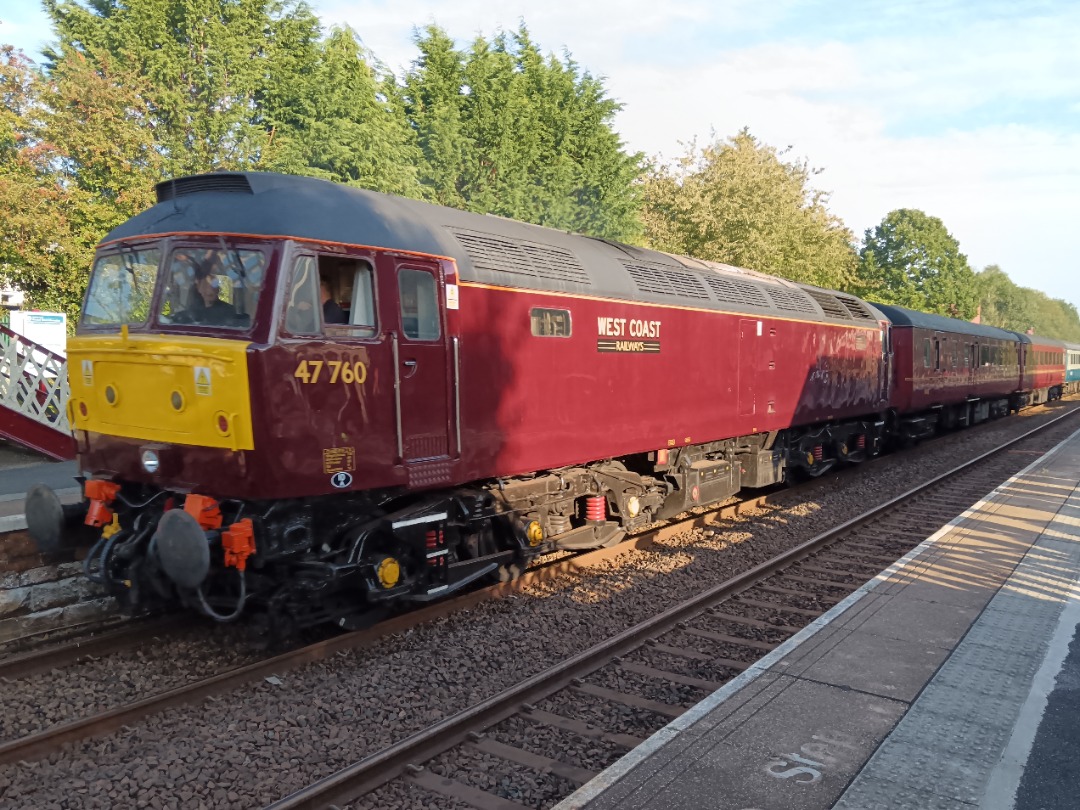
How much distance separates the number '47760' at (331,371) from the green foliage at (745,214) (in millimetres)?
21894

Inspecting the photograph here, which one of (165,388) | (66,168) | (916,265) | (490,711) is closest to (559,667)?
(490,711)

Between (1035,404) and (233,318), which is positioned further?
(1035,404)

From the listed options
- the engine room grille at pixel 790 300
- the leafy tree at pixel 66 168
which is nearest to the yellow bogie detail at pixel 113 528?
the engine room grille at pixel 790 300

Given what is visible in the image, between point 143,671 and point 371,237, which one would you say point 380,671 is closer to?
point 143,671

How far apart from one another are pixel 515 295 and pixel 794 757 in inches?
180

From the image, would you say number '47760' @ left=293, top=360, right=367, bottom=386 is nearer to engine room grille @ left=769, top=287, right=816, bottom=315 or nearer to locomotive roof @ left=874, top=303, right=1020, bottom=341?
engine room grille @ left=769, top=287, right=816, bottom=315

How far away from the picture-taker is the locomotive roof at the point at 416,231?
5758 millimetres

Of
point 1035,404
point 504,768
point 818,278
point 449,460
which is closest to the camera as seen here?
point 504,768

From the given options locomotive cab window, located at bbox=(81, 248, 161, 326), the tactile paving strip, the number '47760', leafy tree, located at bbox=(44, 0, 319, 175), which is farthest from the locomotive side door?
leafy tree, located at bbox=(44, 0, 319, 175)

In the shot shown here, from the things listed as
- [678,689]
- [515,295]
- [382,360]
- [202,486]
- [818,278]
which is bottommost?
[678,689]

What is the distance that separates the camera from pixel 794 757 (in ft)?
13.8

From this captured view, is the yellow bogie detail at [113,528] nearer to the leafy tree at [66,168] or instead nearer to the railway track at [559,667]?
the railway track at [559,667]

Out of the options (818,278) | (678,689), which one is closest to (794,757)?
(678,689)

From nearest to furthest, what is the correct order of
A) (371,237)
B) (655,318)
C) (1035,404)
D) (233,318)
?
(233,318) → (371,237) → (655,318) → (1035,404)
